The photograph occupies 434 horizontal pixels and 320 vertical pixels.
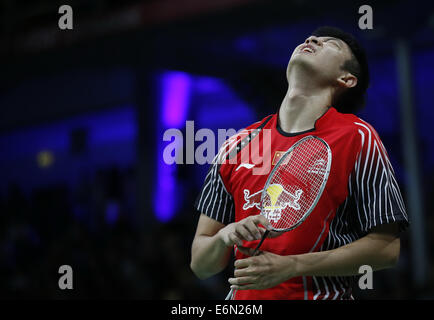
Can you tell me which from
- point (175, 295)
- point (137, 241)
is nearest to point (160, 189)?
point (137, 241)

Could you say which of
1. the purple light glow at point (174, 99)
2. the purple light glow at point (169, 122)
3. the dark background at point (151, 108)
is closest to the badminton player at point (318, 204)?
the dark background at point (151, 108)

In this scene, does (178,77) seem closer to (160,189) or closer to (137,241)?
(160,189)

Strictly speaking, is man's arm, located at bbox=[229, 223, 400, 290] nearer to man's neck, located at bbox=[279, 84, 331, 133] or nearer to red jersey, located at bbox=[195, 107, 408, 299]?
red jersey, located at bbox=[195, 107, 408, 299]

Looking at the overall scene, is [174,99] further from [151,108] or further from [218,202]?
[218,202]

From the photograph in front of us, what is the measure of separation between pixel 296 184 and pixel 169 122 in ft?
20.0

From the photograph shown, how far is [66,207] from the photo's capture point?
870 cm

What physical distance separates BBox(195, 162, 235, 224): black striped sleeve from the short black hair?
50cm

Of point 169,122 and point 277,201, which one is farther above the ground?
point 169,122

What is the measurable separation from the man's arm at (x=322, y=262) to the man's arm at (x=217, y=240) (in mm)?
65

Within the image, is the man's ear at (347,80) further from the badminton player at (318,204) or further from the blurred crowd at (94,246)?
the blurred crowd at (94,246)

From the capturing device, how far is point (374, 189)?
161 centimetres

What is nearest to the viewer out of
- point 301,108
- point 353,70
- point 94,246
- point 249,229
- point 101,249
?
point 249,229

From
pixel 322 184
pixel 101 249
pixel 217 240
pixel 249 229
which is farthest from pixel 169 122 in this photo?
pixel 249 229
